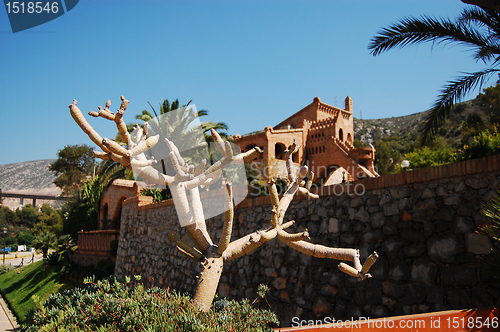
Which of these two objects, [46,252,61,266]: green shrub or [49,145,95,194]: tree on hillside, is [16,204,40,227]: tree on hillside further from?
[46,252,61,266]: green shrub

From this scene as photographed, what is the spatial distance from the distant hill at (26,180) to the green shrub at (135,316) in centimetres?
11883

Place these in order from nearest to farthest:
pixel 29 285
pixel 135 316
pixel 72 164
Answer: pixel 135 316, pixel 29 285, pixel 72 164

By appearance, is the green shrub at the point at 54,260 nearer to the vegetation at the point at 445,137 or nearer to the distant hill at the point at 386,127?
the vegetation at the point at 445,137

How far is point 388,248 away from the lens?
535 centimetres

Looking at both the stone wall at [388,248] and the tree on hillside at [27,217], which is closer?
the stone wall at [388,248]

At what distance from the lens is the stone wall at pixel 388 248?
457 cm

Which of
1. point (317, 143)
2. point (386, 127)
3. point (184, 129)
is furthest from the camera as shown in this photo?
point (386, 127)

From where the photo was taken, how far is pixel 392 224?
541cm

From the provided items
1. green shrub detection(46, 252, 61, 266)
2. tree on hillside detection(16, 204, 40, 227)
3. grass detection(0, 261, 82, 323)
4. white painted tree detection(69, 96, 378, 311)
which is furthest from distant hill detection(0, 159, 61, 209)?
white painted tree detection(69, 96, 378, 311)

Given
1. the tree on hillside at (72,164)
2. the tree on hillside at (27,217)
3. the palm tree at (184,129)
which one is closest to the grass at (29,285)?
the palm tree at (184,129)

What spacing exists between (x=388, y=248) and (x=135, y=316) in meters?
3.78

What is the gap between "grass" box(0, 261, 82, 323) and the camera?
53.5 feet

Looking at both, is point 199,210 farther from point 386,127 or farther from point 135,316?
point 386,127

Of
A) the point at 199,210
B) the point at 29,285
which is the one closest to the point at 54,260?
the point at 29,285
